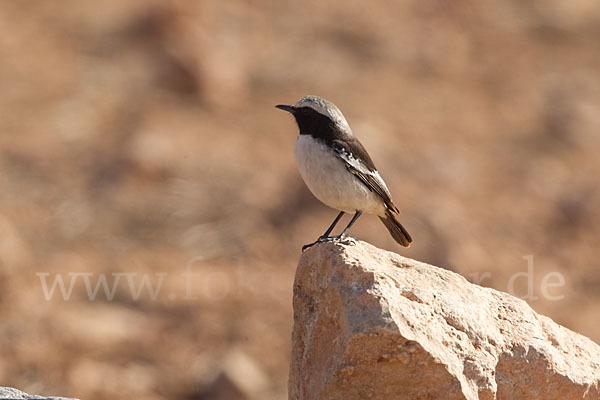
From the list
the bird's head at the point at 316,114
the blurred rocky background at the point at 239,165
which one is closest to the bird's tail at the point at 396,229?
the bird's head at the point at 316,114

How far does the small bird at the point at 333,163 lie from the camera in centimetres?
796

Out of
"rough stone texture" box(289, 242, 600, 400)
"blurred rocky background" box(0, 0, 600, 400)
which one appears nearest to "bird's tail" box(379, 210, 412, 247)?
"rough stone texture" box(289, 242, 600, 400)

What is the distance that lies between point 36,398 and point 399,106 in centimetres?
1629

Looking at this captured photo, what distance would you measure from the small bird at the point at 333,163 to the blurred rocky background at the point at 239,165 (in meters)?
5.64

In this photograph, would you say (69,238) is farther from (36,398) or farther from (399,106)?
(36,398)

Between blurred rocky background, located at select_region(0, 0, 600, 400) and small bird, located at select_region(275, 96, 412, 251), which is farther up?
blurred rocky background, located at select_region(0, 0, 600, 400)

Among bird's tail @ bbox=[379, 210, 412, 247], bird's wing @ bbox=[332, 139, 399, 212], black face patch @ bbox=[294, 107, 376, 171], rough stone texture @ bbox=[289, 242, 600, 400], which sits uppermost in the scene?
black face patch @ bbox=[294, 107, 376, 171]

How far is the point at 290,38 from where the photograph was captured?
914 inches

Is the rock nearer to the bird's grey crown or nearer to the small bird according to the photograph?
the small bird

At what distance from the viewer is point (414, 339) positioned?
608 centimetres

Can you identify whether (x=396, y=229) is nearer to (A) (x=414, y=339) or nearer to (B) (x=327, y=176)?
(B) (x=327, y=176)

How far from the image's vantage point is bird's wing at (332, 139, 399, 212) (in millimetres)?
8039

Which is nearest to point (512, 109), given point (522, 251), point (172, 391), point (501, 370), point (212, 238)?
point (522, 251)

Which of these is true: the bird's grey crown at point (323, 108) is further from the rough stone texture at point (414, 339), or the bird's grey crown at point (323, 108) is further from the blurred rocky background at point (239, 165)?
the blurred rocky background at point (239, 165)
